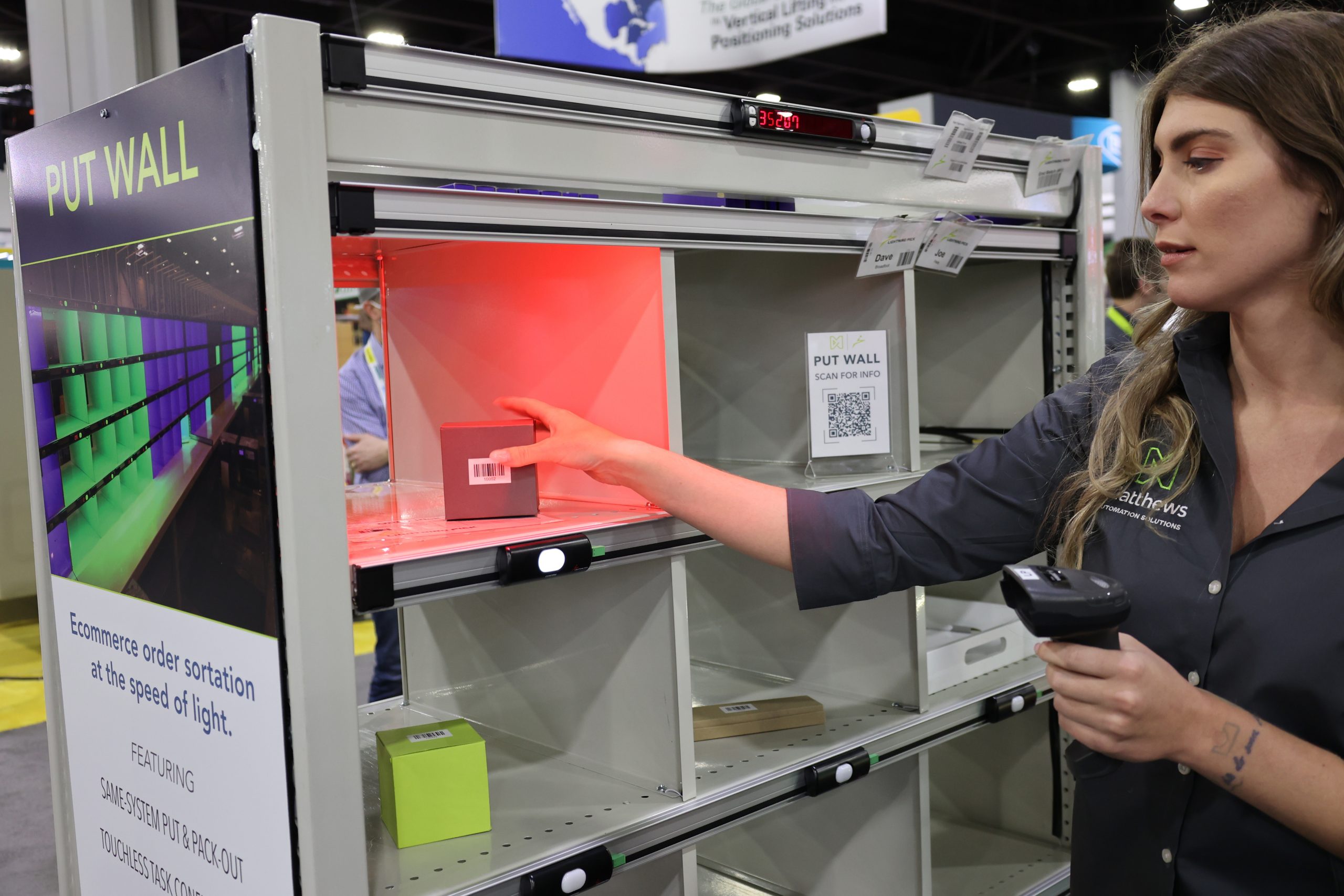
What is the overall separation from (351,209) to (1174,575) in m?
1.12

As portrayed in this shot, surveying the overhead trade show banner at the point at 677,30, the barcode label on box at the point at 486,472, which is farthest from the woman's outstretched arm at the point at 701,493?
the overhead trade show banner at the point at 677,30

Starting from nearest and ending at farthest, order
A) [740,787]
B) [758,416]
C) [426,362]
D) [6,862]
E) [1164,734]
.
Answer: [1164,734], [740,787], [426,362], [758,416], [6,862]

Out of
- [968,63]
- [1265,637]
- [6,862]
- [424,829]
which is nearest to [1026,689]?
[1265,637]

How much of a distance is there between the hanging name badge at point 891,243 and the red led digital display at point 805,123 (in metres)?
0.19

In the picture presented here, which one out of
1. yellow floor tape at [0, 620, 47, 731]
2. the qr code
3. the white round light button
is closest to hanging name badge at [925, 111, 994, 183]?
the qr code

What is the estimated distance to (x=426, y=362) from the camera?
81.8 inches

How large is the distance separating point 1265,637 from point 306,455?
3.77 ft

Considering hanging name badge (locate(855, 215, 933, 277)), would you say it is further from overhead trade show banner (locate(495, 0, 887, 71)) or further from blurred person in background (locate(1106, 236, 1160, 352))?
blurred person in background (locate(1106, 236, 1160, 352))

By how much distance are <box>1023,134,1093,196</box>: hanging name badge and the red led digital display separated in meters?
0.64

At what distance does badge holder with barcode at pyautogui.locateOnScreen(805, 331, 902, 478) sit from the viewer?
2.09 m

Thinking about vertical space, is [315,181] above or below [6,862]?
above

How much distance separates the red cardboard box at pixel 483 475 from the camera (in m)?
1.64

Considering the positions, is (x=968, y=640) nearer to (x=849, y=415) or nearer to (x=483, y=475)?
(x=849, y=415)

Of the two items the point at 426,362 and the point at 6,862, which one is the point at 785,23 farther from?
the point at 6,862
